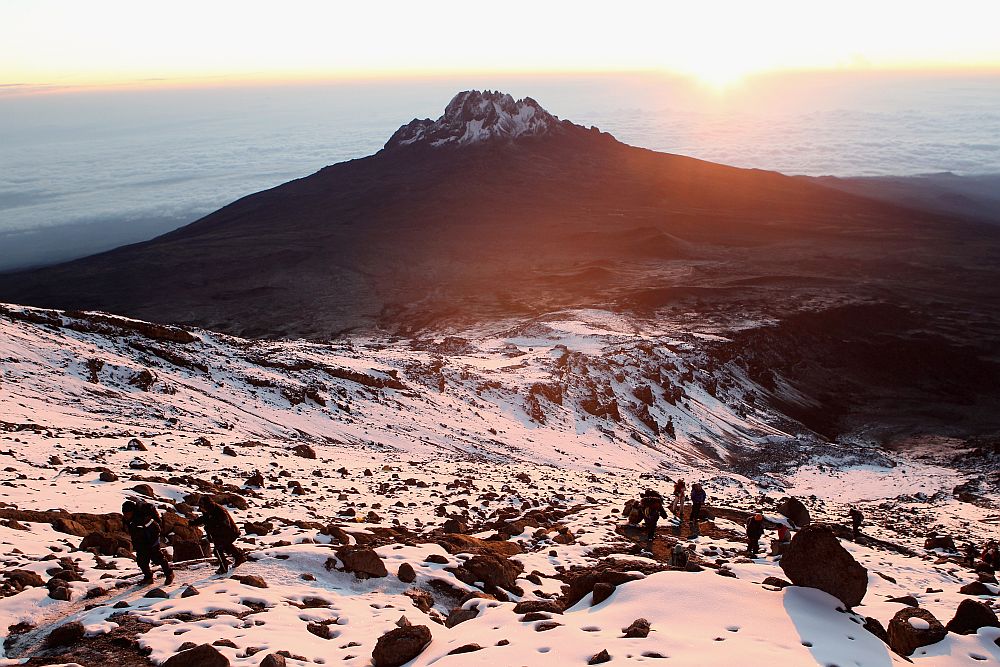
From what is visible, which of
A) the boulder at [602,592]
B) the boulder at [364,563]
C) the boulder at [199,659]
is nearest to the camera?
the boulder at [199,659]

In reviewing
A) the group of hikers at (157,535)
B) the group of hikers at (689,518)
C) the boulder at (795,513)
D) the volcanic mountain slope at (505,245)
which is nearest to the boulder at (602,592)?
the group of hikers at (157,535)

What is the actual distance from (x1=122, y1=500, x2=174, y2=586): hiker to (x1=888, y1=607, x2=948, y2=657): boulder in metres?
8.86

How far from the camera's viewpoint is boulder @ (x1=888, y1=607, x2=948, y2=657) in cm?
819

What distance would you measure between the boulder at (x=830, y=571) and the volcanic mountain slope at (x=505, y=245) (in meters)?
50.1

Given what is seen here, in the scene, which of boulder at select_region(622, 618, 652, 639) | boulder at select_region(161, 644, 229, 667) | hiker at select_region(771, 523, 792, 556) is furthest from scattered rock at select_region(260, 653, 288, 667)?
hiker at select_region(771, 523, 792, 556)

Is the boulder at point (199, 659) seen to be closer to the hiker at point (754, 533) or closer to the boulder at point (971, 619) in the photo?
the boulder at point (971, 619)

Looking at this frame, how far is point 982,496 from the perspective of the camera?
1081 inches

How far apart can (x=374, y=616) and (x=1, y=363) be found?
21.2 meters

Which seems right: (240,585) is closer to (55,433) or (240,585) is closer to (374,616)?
(374,616)

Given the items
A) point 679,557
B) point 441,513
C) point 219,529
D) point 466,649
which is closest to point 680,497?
point 679,557

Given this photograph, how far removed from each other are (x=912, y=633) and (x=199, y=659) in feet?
26.1

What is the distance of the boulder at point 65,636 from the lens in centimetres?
736

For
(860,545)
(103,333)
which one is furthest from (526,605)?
(103,333)

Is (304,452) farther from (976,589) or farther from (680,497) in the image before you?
(976,589)
